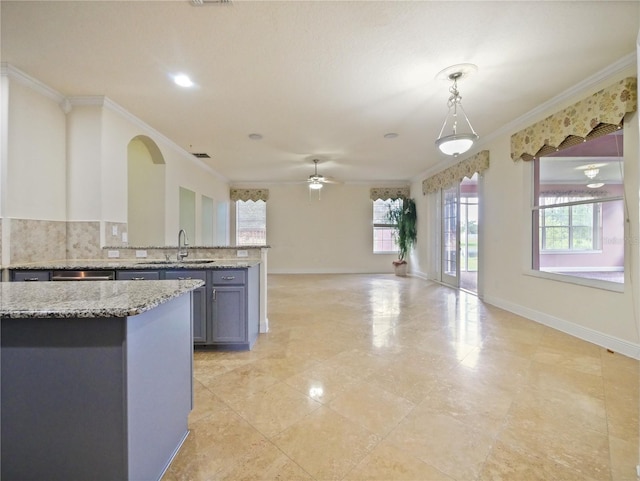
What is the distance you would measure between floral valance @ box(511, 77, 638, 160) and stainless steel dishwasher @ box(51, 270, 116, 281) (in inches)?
194

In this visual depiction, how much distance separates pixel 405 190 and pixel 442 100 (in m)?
5.04

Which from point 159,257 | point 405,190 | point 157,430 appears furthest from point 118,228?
point 405,190

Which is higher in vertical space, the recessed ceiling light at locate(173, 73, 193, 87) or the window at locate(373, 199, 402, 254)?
the recessed ceiling light at locate(173, 73, 193, 87)

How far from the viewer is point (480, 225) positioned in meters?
4.89

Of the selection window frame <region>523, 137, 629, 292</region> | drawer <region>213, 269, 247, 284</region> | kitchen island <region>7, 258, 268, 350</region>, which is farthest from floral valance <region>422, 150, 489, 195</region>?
drawer <region>213, 269, 247, 284</region>

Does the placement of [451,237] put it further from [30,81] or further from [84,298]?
[30,81]

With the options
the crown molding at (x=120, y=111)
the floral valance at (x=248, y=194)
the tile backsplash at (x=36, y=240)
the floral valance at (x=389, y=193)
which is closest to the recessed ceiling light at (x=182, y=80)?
the crown molding at (x=120, y=111)

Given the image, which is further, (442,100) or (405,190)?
(405,190)

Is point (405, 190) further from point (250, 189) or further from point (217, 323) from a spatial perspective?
point (217, 323)

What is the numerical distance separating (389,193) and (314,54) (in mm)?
6167

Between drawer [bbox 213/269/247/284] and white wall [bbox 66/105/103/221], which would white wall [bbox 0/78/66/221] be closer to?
white wall [bbox 66/105/103/221]

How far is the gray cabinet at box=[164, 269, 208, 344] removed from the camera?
273 centimetres

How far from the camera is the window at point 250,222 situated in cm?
851

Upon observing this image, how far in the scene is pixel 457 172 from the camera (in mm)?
5543
